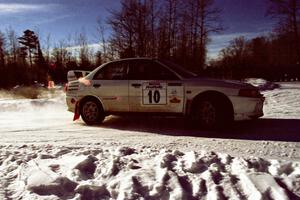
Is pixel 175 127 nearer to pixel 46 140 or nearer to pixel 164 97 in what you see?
pixel 164 97

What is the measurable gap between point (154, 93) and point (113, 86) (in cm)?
105

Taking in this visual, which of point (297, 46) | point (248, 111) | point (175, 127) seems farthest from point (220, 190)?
point (297, 46)

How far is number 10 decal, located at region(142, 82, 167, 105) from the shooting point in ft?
23.4

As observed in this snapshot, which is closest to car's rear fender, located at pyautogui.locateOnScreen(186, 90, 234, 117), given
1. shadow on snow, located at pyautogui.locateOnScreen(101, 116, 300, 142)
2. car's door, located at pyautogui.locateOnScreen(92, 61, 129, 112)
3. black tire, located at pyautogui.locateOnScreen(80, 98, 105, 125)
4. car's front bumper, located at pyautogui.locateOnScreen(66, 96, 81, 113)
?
shadow on snow, located at pyautogui.locateOnScreen(101, 116, 300, 142)

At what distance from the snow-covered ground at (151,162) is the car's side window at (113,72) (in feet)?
3.82

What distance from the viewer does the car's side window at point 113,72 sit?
7.66 metres

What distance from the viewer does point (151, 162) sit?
4684 millimetres

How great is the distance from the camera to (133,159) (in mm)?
4801

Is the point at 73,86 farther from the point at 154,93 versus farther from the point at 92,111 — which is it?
the point at 154,93

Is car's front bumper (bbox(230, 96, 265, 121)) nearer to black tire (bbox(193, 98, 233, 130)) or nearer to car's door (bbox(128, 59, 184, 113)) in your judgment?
black tire (bbox(193, 98, 233, 130))

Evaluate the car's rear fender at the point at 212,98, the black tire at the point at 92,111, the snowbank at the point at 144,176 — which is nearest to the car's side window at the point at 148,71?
the car's rear fender at the point at 212,98

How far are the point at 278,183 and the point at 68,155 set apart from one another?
9.94 ft

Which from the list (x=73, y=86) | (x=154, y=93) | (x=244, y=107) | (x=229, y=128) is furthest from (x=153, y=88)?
(x=73, y=86)

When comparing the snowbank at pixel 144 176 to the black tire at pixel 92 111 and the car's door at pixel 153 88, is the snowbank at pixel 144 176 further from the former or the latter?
the black tire at pixel 92 111
